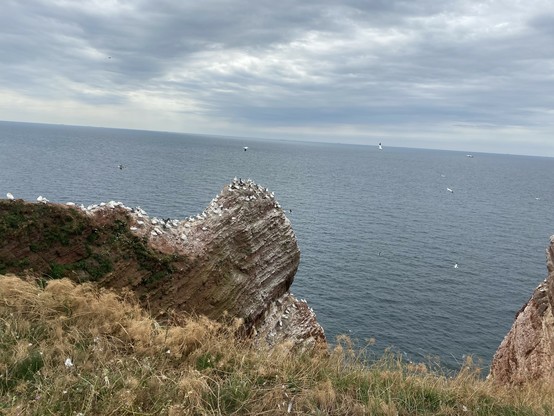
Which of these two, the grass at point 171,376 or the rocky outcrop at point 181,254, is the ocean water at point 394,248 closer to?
the grass at point 171,376

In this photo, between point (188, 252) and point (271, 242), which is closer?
point (188, 252)

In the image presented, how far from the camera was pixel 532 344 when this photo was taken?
1681 cm

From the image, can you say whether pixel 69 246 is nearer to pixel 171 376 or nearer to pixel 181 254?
pixel 181 254

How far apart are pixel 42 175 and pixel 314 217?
55090 mm

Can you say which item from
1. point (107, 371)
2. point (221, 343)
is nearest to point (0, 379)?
point (107, 371)

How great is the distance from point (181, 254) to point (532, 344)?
13.9m

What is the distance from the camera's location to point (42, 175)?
85.4m

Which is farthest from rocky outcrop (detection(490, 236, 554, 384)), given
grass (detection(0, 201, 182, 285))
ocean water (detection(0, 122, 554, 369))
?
grass (detection(0, 201, 182, 285))

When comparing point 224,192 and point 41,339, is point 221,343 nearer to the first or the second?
point 41,339

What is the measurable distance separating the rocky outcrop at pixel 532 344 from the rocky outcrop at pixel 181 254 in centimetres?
779

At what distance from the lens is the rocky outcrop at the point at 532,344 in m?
15.5

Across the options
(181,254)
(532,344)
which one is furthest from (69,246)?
(532,344)

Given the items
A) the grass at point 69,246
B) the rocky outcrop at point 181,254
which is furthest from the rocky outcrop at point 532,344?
the grass at point 69,246

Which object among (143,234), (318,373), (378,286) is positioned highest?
(143,234)
